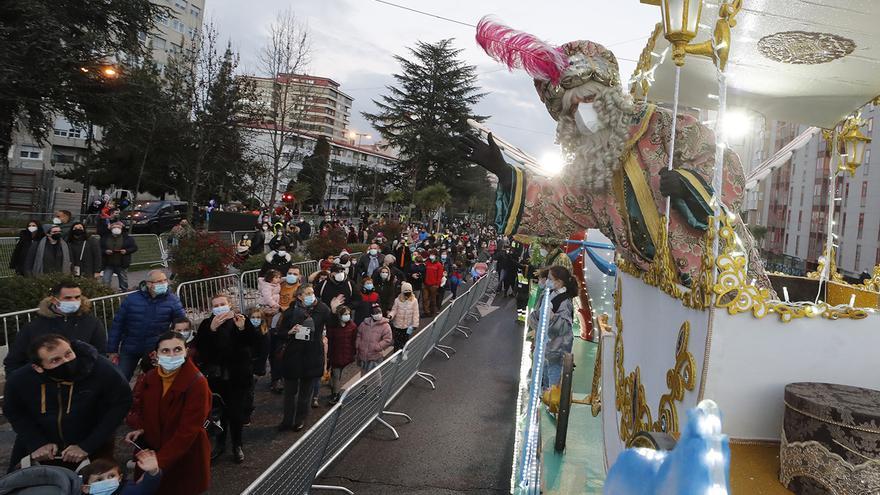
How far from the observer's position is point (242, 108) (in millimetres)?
21641

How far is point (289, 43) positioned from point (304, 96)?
2.10 meters

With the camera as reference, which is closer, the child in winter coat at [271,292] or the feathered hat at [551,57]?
the feathered hat at [551,57]

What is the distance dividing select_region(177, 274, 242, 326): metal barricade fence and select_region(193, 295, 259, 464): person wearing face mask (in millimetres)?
3470

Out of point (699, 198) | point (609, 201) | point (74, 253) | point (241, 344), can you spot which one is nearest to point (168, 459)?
point (241, 344)

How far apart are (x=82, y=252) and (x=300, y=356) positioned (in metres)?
6.12

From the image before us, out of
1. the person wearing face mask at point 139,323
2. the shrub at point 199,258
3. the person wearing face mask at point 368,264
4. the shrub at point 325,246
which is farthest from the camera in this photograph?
the shrub at point 325,246

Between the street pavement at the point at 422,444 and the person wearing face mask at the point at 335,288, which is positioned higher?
the person wearing face mask at the point at 335,288

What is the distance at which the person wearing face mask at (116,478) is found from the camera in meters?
3.11

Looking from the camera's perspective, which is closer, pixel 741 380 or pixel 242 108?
pixel 741 380

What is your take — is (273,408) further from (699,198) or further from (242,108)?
(242,108)

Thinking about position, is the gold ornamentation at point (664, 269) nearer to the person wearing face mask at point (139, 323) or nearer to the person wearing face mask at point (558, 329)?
the person wearing face mask at point (558, 329)

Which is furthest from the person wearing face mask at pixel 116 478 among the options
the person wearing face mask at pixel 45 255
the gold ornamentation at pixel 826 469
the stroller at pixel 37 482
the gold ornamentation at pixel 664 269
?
the person wearing face mask at pixel 45 255

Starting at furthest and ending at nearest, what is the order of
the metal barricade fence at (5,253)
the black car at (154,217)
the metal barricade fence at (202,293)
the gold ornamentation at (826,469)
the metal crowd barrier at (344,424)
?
the black car at (154,217) < the metal barricade fence at (5,253) < the metal barricade fence at (202,293) < the metal crowd barrier at (344,424) < the gold ornamentation at (826,469)

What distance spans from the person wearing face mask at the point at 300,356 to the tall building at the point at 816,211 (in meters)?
18.4
